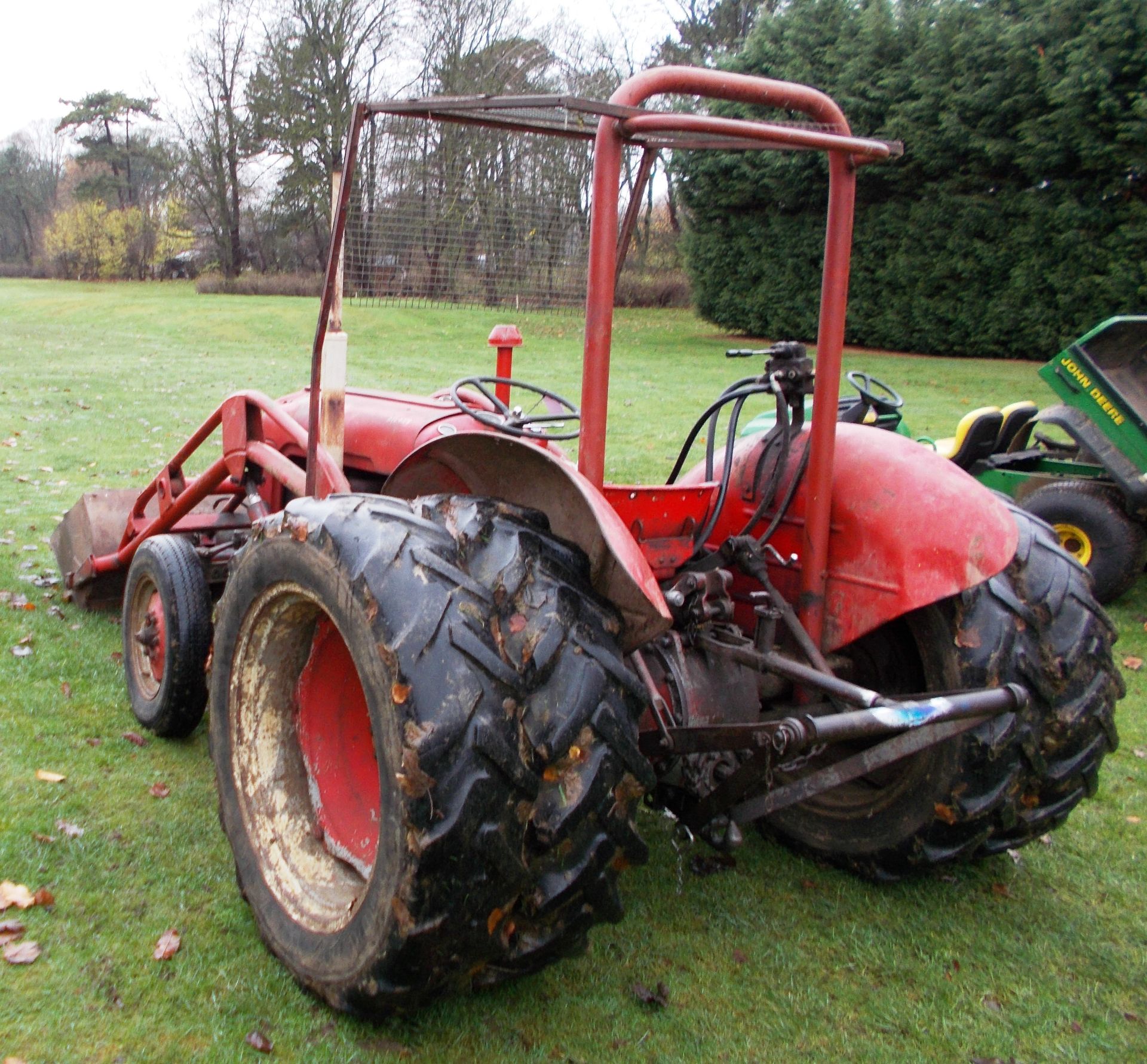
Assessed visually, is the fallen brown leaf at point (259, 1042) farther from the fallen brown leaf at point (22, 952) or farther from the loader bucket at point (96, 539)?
the loader bucket at point (96, 539)

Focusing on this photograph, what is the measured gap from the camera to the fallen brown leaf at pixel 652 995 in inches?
100.0

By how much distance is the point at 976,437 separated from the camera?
6.63m

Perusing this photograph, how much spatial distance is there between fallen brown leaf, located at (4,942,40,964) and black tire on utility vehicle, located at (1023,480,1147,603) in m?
5.45

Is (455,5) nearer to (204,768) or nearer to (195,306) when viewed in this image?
(204,768)

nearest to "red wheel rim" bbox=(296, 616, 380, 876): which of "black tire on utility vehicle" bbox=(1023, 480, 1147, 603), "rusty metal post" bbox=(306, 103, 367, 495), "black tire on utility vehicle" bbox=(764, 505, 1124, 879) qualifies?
"rusty metal post" bbox=(306, 103, 367, 495)

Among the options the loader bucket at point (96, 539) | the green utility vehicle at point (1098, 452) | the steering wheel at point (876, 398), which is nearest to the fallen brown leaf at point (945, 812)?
the steering wheel at point (876, 398)

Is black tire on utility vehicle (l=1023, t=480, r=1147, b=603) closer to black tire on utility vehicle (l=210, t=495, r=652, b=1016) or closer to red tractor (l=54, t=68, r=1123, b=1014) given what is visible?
red tractor (l=54, t=68, r=1123, b=1014)

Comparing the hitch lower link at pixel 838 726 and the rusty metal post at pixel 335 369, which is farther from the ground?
the rusty metal post at pixel 335 369

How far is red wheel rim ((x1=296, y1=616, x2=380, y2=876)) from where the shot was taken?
2.71 metres

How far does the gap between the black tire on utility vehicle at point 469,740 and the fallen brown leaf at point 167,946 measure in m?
0.39

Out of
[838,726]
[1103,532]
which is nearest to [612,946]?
[838,726]

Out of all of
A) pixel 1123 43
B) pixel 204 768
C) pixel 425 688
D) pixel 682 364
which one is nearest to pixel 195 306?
pixel 682 364

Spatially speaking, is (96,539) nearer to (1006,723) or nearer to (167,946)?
(167,946)

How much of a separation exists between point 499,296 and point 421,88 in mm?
746
